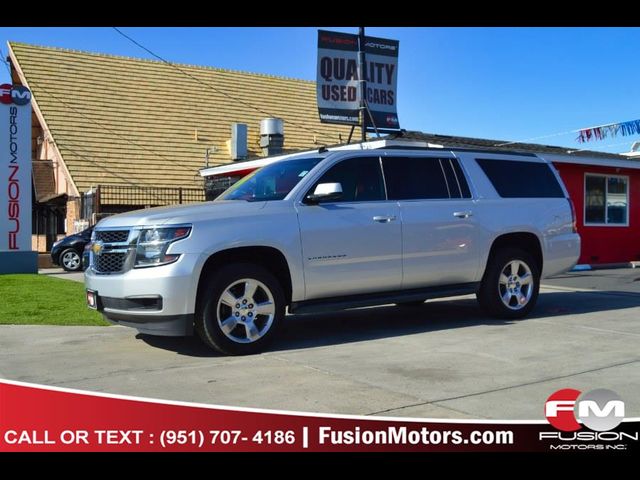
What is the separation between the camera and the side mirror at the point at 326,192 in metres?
6.93

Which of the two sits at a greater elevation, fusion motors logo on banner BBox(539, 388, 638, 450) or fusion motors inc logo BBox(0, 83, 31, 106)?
fusion motors inc logo BBox(0, 83, 31, 106)

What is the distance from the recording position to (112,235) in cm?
682

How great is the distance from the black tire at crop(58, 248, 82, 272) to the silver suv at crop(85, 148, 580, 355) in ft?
41.4

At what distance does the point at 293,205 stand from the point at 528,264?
11.3ft

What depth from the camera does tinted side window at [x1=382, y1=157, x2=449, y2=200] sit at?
7.86 metres

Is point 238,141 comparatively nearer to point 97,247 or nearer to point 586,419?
point 97,247

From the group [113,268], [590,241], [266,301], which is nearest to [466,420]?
[266,301]

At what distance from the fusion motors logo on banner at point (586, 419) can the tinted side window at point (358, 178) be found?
3.20 m

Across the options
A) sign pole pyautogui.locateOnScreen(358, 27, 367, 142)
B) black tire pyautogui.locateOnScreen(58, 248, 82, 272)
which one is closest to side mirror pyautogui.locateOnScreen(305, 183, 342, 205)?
sign pole pyautogui.locateOnScreen(358, 27, 367, 142)

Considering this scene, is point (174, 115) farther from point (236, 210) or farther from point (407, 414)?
point (407, 414)

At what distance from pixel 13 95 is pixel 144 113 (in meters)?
Result: 9.32

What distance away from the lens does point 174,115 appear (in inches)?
1052

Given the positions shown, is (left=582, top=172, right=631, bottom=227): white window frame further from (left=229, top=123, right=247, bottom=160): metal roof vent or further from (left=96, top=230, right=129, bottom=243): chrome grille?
(left=96, top=230, right=129, bottom=243): chrome grille
